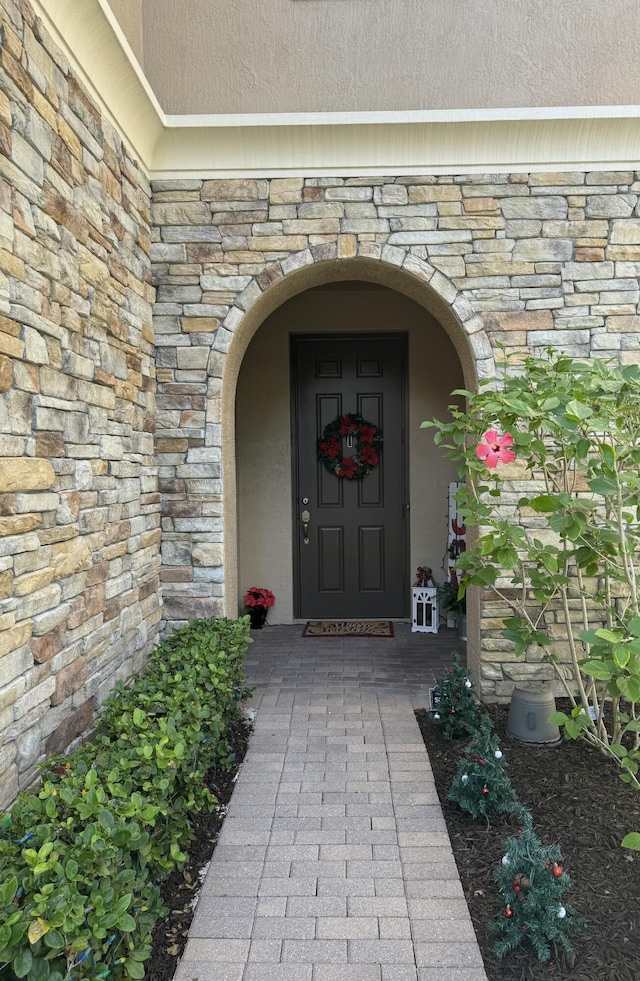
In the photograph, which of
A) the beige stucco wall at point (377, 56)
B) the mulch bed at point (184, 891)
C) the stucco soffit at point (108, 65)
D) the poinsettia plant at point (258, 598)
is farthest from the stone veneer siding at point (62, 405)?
the poinsettia plant at point (258, 598)

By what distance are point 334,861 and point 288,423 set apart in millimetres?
3560

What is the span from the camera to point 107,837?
1.48 meters

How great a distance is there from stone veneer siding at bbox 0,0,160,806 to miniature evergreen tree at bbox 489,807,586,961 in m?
1.53

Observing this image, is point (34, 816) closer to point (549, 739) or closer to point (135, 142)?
point (549, 739)

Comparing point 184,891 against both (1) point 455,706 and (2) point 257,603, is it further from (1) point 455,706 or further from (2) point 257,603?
(2) point 257,603

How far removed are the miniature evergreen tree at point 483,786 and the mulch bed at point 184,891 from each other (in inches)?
37.0

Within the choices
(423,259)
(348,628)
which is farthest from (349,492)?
(423,259)

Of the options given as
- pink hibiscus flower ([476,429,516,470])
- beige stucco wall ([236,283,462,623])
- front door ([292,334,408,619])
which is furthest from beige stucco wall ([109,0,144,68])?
pink hibiscus flower ([476,429,516,470])

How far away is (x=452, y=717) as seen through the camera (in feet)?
9.99

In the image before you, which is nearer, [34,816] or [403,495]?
[34,816]

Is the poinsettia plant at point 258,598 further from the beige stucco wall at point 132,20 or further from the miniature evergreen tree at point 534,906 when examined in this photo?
the beige stucco wall at point 132,20

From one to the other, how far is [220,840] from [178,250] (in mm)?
2902

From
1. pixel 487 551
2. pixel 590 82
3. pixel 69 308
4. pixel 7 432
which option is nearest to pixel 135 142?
pixel 69 308

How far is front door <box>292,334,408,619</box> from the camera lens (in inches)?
205
